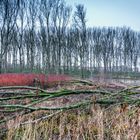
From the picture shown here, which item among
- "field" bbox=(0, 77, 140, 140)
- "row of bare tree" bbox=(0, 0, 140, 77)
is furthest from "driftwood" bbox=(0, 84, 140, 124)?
"row of bare tree" bbox=(0, 0, 140, 77)

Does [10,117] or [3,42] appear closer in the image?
[10,117]

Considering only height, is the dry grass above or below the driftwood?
below

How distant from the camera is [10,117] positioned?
2969 mm

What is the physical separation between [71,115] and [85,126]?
0.55 feet

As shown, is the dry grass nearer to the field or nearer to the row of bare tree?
the field

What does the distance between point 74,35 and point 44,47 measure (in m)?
5.00

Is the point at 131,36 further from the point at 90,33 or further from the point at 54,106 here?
the point at 54,106

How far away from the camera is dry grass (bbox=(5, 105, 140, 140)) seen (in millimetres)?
3023

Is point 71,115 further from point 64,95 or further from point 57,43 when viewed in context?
point 57,43

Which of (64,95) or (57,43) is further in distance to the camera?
(57,43)

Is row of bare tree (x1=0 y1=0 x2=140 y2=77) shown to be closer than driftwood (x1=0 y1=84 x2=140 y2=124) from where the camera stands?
No

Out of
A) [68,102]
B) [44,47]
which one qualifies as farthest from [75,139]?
[44,47]

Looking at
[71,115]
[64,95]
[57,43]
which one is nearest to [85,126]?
[71,115]

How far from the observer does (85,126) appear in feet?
10.2
